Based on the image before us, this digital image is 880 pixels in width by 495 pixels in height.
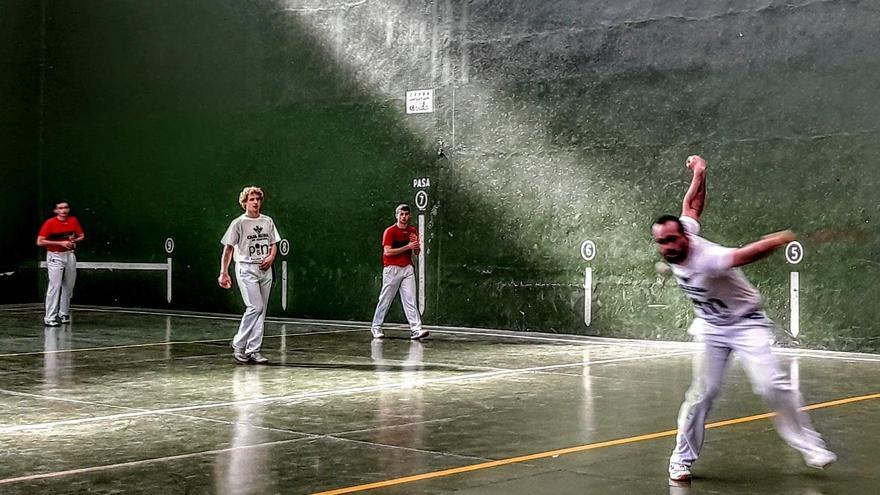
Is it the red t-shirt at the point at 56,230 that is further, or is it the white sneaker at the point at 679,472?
the red t-shirt at the point at 56,230

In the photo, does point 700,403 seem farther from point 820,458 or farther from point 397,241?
point 397,241

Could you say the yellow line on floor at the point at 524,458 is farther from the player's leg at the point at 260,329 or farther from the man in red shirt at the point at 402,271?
the man in red shirt at the point at 402,271

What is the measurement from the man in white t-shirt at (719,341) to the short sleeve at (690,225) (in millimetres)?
39

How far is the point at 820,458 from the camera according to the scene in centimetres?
706

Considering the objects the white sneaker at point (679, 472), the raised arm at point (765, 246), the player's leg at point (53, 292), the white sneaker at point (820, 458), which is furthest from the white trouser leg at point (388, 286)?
the raised arm at point (765, 246)

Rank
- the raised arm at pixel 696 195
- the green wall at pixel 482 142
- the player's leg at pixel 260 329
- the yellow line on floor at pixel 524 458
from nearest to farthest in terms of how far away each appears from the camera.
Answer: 1. the yellow line on floor at pixel 524 458
2. the raised arm at pixel 696 195
3. the player's leg at pixel 260 329
4. the green wall at pixel 482 142

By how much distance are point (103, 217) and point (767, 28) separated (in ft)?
42.9

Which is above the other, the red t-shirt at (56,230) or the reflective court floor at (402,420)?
the red t-shirt at (56,230)

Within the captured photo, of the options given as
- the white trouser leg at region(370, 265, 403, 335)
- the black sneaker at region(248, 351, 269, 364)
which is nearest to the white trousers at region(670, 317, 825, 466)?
the black sneaker at region(248, 351, 269, 364)

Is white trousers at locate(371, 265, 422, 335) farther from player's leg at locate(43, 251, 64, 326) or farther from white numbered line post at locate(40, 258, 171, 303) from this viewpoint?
white numbered line post at locate(40, 258, 171, 303)

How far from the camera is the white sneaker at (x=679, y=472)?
278 inches

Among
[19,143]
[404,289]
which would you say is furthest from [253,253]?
[19,143]

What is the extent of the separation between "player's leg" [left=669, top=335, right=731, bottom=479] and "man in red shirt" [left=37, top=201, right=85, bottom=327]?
13699mm

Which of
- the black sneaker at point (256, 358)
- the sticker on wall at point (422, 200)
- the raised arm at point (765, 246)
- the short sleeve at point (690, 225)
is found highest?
the sticker on wall at point (422, 200)
